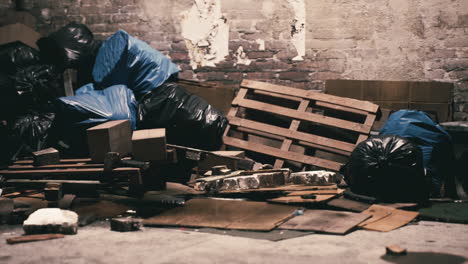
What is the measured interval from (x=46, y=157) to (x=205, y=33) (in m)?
2.10

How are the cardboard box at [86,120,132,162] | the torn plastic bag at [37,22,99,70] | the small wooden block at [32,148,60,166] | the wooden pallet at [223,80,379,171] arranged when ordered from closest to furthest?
the cardboard box at [86,120,132,162] → the small wooden block at [32,148,60,166] → the wooden pallet at [223,80,379,171] → the torn plastic bag at [37,22,99,70]

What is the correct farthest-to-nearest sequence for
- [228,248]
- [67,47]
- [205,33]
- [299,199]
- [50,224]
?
[205,33], [67,47], [299,199], [50,224], [228,248]

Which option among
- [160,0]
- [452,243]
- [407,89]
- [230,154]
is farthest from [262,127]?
[452,243]

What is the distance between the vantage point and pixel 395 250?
263 centimetres

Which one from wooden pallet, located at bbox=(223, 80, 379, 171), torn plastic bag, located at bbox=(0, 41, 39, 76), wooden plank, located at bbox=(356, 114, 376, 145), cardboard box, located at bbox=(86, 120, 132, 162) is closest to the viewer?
cardboard box, located at bbox=(86, 120, 132, 162)

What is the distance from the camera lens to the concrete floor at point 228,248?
2.61 metres

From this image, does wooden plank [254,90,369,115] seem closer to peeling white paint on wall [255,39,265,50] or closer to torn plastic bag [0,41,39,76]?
peeling white paint on wall [255,39,265,50]

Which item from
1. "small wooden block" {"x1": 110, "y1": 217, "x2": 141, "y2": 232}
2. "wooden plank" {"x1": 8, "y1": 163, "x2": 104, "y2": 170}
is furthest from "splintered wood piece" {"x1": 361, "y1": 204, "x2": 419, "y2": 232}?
"wooden plank" {"x1": 8, "y1": 163, "x2": 104, "y2": 170}

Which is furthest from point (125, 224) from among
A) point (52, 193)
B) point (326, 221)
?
point (326, 221)

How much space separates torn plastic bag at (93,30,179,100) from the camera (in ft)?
16.4

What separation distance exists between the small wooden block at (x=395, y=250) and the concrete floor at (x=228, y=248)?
4cm

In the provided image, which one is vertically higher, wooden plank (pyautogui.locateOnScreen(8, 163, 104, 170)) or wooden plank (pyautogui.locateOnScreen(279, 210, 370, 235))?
wooden plank (pyautogui.locateOnScreen(8, 163, 104, 170))

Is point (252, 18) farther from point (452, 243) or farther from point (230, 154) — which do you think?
point (452, 243)

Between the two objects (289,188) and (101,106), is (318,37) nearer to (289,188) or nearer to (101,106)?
(289,188)
